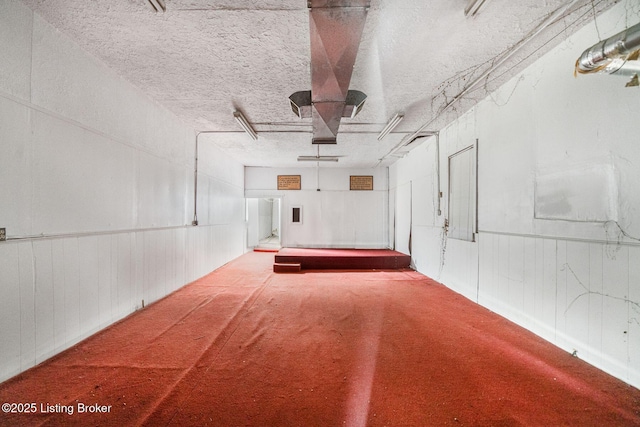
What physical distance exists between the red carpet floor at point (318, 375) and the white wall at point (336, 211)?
5046mm

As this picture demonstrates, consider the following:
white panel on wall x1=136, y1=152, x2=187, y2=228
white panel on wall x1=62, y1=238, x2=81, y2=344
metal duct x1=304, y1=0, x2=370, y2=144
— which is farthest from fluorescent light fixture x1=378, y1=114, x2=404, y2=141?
white panel on wall x1=62, y1=238, x2=81, y2=344

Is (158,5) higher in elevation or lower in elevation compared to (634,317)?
higher

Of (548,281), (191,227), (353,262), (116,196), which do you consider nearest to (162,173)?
(116,196)

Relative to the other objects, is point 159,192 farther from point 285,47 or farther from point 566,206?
point 566,206

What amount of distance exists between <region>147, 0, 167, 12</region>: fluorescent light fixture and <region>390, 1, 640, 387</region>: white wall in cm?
351

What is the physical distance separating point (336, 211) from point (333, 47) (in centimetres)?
655

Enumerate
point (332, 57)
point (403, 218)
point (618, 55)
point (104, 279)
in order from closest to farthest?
point (618, 55) → point (332, 57) → point (104, 279) → point (403, 218)

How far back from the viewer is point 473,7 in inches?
74.0

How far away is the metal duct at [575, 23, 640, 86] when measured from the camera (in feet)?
5.38

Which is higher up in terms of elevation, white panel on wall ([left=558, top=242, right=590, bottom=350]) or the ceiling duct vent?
the ceiling duct vent

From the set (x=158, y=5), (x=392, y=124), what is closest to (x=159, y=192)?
(x=158, y=5)

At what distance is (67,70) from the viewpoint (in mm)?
2340

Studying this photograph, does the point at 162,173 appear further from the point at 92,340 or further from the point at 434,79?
the point at 434,79

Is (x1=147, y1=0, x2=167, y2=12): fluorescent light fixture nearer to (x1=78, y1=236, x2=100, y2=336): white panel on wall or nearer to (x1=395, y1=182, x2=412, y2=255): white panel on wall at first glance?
(x1=78, y1=236, x2=100, y2=336): white panel on wall
